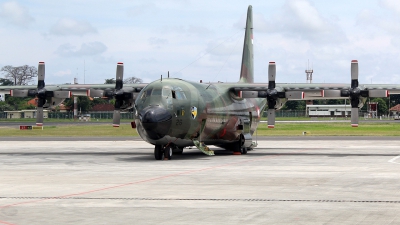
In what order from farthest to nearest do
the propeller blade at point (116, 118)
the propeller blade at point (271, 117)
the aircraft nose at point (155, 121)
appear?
1. the propeller blade at point (271, 117)
2. the propeller blade at point (116, 118)
3. the aircraft nose at point (155, 121)

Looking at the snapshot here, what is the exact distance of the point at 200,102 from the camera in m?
30.4

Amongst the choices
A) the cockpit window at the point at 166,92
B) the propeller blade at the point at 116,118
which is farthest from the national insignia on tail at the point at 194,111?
Answer: the propeller blade at the point at 116,118

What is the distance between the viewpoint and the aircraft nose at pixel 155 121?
88.0ft

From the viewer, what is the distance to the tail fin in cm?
4088

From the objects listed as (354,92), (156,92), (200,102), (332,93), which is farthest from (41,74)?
(354,92)

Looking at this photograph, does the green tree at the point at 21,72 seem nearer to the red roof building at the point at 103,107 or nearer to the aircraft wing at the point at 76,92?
the red roof building at the point at 103,107

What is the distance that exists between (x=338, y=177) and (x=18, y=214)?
441 inches

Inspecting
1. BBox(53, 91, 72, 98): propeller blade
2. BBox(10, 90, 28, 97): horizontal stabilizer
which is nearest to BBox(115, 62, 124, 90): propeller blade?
BBox(53, 91, 72, 98): propeller blade

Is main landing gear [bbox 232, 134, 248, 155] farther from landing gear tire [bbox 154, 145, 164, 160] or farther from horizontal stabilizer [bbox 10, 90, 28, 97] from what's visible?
horizontal stabilizer [bbox 10, 90, 28, 97]

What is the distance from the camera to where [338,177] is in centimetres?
2008

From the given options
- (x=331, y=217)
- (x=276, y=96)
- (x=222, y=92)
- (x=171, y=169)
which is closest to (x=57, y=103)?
(x=222, y=92)

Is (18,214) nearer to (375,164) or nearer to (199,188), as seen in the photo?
(199,188)

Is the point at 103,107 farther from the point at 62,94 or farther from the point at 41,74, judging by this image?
the point at 62,94

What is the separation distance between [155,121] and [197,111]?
3757 millimetres
